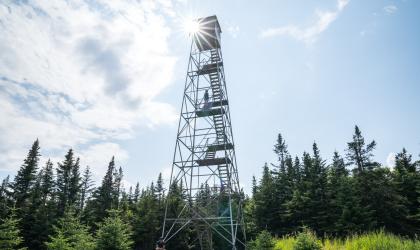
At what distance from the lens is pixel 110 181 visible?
52.8 metres

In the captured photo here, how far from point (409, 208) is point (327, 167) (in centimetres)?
1036

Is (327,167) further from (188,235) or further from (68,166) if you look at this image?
(68,166)

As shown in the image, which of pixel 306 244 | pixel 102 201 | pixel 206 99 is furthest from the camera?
pixel 102 201

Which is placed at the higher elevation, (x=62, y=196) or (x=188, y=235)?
(x=62, y=196)

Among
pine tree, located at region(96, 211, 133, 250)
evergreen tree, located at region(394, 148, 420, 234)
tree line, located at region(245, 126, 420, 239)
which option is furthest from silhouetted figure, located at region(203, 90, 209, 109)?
evergreen tree, located at region(394, 148, 420, 234)

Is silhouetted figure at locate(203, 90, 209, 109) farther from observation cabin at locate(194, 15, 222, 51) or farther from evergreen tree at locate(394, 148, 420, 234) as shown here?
evergreen tree at locate(394, 148, 420, 234)

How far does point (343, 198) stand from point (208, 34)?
25324 mm

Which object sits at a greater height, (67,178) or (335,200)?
(67,178)

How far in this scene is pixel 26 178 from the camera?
43.4m

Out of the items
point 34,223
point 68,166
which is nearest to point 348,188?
point 34,223

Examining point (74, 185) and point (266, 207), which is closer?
point (266, 207)

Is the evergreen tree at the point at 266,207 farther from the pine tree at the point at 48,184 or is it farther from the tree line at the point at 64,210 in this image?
the pine tree at the point at 48,184

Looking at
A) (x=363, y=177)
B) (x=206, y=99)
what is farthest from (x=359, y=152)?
(x=206, y=99)

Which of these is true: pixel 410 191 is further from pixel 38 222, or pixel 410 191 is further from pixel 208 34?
pixel 38 222
